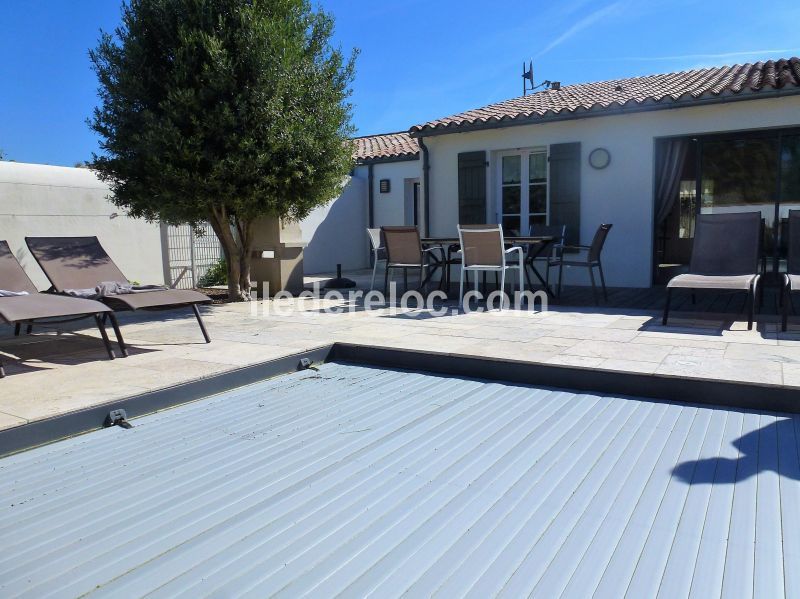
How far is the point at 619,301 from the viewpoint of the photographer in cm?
693

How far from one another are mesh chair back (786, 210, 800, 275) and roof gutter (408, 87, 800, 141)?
6.87 feet

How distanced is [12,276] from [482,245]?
174 inches

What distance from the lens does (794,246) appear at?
18.6ft

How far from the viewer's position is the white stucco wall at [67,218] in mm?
8570

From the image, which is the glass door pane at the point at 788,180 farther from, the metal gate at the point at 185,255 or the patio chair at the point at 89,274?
the metal gate at the point at 185,255

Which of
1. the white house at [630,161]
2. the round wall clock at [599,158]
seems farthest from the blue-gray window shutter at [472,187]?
the round wall clock at [599,158]

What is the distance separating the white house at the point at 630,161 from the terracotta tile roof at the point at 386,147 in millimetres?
3126

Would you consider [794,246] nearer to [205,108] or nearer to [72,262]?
[205,108]

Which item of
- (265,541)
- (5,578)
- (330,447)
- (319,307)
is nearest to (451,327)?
(319,307)

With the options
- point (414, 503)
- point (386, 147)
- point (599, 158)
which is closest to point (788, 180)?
point (599, 158)

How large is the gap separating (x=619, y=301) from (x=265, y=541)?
5881 millimetres

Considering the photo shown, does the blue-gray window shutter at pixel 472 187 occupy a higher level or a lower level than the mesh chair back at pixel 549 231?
higher

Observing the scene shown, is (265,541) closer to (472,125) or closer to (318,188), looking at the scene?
(318,188)

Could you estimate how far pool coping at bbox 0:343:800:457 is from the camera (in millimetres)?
2953
